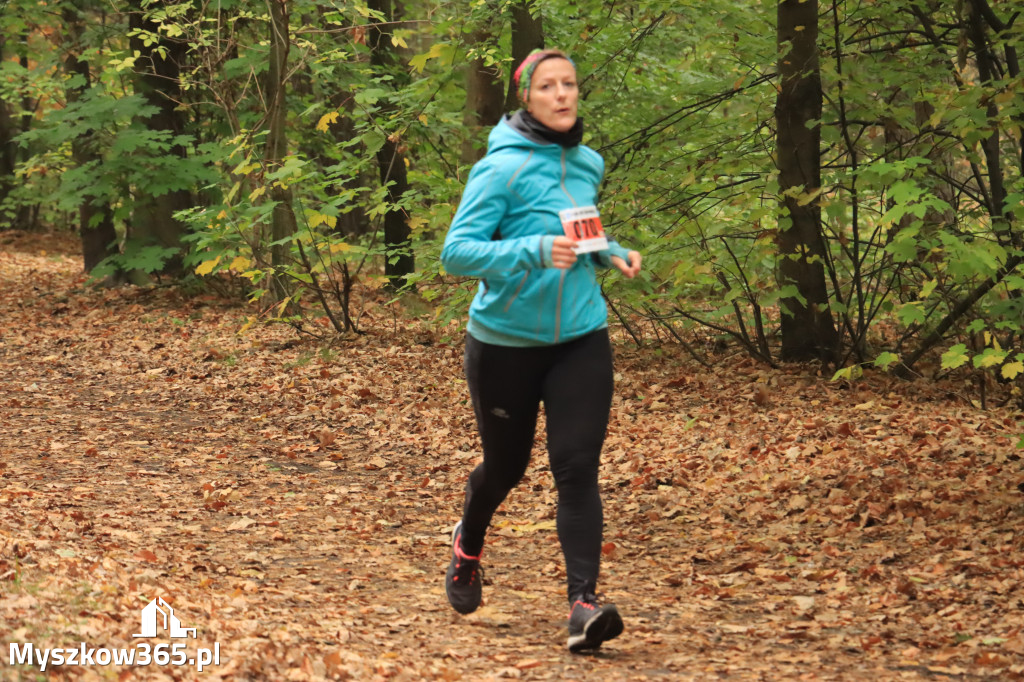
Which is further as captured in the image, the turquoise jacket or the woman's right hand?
the turquoise jacket

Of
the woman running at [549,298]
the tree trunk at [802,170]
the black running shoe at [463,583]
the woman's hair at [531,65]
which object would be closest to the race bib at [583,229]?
the woman running at [549,298]

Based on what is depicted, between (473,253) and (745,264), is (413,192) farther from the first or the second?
(473,253)

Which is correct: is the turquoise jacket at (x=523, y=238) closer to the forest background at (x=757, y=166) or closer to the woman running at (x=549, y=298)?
the woman running at (x=549, y=298)

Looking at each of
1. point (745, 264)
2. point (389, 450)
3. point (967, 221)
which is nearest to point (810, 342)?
point (745, 264)

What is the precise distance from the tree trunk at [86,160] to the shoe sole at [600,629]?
12218 mm

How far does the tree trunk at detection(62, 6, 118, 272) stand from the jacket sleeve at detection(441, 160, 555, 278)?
1176 cm

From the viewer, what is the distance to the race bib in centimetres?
352

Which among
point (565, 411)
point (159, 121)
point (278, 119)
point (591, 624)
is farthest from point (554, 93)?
point (159, 121)

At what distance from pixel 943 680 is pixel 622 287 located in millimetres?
5783

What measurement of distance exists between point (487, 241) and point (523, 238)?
0.51ft

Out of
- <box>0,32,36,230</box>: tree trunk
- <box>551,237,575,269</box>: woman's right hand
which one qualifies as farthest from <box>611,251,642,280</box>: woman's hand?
<box>0,32,36,230</box>: tree trunk

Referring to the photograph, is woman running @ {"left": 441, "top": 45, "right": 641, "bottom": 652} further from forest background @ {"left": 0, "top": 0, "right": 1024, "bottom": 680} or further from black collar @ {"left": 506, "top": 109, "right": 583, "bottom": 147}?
forest background @ {"left": 0, "top": 0, "right": 1024, "bottom": 680}

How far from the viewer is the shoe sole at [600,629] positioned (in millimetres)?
3723

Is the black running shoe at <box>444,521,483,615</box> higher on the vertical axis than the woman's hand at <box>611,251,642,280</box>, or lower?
lower
